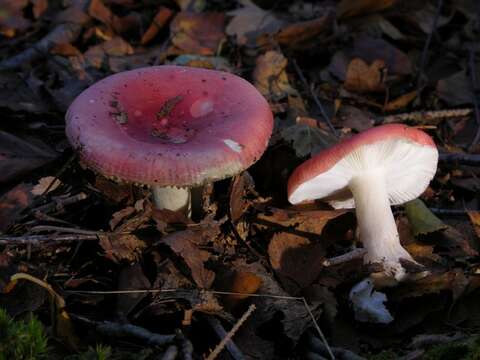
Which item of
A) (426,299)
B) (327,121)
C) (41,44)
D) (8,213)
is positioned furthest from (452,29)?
(8,213)

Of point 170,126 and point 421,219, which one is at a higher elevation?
point 170,126

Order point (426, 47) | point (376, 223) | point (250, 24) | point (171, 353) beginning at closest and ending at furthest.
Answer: point (171, 353), point (376, 223), point (426, 47), point (250, 24)

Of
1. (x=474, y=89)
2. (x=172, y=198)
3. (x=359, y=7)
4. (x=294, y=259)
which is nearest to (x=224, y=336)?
(x=294, y=259)

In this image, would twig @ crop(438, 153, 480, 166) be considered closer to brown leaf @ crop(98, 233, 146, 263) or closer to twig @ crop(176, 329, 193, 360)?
brown leaf @ crop(98, 233, 146, 263)

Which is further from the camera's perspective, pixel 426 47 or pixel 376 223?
pixel 426 47

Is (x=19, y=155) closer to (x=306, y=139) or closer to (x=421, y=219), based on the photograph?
(x=306, y=139)

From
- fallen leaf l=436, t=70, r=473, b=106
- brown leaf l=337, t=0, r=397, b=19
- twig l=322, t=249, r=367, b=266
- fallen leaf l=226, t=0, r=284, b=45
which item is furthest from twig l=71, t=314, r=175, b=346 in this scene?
brown leaf l=337, t=0, r=397, b=19

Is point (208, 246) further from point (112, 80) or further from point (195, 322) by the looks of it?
point (112, 80)

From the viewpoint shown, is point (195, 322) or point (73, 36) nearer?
point (195, 322)
